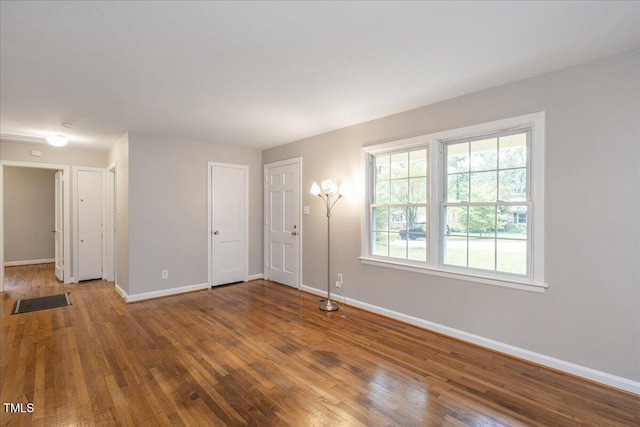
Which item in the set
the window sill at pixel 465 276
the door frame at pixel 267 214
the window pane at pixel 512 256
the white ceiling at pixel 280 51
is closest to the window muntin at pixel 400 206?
the window sill at pixel 465 276

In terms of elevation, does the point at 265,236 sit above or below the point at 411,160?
below

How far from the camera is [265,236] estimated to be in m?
5.86

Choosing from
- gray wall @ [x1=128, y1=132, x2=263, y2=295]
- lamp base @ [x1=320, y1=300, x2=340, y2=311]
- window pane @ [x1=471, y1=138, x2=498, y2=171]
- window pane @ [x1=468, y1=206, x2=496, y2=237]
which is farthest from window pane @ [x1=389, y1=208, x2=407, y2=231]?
gray wall @ [x1=128, y1=132, x2=263, y2=295]

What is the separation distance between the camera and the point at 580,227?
250 cm

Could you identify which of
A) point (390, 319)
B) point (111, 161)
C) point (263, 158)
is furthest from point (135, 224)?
point (390, 319)

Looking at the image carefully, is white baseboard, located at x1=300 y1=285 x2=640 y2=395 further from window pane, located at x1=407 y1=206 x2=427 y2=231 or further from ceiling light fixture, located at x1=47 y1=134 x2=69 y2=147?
ceiling light fixture, located at x1=47 y1=134 x2=69 y2=147

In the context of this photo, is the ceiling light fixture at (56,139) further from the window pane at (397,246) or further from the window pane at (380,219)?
the window pane at (397,246)

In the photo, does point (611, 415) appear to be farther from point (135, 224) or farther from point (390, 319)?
point (135, 224)

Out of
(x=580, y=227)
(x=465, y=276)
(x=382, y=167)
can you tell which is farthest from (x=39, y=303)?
(x=580, y=227)

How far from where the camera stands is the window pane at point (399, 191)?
12.2 ft

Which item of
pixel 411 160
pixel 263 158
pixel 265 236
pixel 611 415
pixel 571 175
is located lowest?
pixel 611 415

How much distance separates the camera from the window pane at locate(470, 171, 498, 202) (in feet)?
9.87

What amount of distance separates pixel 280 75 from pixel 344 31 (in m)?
0.82

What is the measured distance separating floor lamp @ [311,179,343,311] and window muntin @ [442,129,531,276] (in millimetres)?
1466
